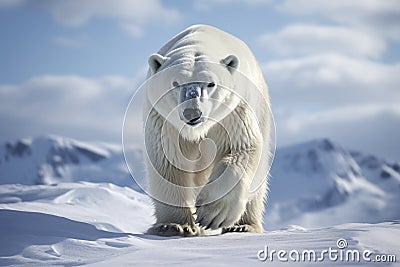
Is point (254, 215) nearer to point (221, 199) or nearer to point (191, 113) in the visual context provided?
point (221, 199)

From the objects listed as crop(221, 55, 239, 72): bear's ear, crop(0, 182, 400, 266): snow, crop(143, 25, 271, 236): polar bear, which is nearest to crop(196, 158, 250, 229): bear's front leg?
crop(143, 25, 271, 236): polar bear

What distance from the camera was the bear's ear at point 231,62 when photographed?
684 centimetres

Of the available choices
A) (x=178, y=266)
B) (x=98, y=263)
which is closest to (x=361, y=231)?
(x=178, y=266)

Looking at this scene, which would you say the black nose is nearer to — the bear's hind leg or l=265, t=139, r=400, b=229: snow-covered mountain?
the bear's hind leg

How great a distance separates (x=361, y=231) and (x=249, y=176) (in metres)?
2.10

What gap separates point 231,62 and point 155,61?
2.55 feet

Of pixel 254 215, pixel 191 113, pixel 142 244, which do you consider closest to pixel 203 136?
pixel 191 113


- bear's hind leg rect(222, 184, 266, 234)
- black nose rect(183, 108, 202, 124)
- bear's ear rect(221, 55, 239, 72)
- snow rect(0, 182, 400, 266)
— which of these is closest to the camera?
snow rect(0, 182, 400, 266)

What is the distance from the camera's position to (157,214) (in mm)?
7523

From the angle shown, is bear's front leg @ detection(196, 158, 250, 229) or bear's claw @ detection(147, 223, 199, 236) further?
bear's claw @ detection(147, 223, 199, 236)

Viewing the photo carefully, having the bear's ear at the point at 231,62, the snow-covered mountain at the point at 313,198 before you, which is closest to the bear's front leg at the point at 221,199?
the bear's ear at the point at 231,62

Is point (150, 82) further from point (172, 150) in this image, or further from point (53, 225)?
point (53, 225)

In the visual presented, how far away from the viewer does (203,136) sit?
7109mm

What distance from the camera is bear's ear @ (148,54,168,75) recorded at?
6883 mm
